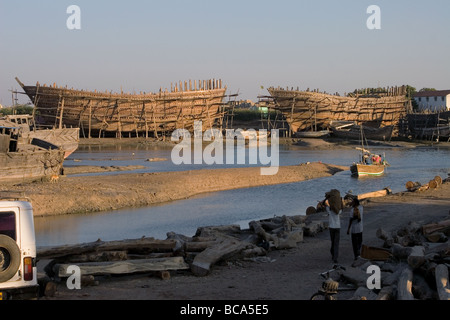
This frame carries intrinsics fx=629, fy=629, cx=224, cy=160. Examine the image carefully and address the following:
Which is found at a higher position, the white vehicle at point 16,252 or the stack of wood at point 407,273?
the white vehicle at point 16,252

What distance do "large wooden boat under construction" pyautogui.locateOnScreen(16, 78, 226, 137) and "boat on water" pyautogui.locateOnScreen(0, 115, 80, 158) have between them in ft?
62.0

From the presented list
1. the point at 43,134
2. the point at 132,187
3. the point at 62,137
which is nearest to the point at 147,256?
the point at 132,187

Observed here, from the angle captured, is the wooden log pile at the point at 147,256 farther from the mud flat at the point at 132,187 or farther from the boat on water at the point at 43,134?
the boat on water at the point at 43,134

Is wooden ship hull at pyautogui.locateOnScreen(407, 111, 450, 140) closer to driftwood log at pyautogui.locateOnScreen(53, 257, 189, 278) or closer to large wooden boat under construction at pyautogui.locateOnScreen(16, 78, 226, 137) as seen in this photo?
large wooden boat under construction at pyautogui.locateOnScreen(16, 78, 226, 137)

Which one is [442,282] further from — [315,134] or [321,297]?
[315,134]

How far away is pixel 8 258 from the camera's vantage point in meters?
7.89

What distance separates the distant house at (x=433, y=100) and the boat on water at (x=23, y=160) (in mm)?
80608

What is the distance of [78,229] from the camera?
2012 centimetres

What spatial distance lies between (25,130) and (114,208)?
14532mm

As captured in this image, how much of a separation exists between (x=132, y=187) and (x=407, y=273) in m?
19.1

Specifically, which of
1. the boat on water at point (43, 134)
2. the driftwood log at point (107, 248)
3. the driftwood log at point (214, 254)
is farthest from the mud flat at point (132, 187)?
the driftwood log at point (214, 254)

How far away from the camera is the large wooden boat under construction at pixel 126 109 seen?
66.9 meters

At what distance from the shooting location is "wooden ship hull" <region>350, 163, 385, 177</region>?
36.8 metres

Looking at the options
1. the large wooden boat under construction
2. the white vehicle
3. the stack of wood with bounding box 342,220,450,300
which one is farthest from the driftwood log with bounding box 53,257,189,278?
the large wooden boat under construction
